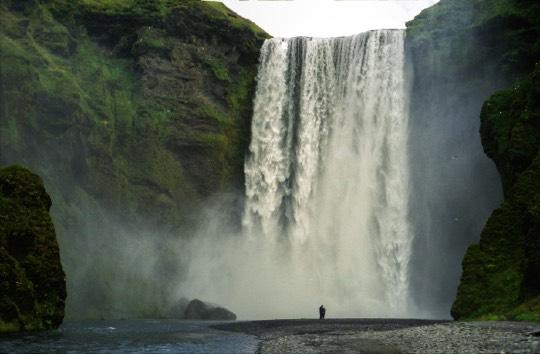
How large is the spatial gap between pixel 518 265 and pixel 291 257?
2774cm

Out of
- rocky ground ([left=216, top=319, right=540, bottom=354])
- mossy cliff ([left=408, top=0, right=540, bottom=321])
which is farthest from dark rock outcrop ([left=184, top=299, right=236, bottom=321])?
mossy cliff ([left=408, top=0, right=540, bottom=321])

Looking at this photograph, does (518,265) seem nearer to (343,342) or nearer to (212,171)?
(343,342)

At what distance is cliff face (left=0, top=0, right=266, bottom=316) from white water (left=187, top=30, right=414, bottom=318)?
330 centimetres

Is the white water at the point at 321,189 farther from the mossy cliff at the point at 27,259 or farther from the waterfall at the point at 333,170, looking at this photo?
the mossy cliff at the point at 27,259

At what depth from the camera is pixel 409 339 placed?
91.6 ft

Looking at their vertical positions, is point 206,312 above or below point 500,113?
below

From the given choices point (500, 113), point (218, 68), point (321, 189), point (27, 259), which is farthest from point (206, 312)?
point (500, 113)

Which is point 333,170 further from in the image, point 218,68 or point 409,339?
point 409,339

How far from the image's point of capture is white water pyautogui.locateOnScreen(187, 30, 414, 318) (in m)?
57.6

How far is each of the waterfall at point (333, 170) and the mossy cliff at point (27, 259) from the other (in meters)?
25.8

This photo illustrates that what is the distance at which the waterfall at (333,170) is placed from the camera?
57.5 meters

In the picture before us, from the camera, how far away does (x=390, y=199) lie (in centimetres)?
5831

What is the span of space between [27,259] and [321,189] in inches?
1253

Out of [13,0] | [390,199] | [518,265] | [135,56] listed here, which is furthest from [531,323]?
[13,0]
